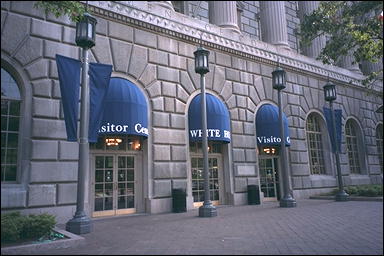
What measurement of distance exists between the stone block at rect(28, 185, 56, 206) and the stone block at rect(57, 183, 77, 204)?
6.8 inches

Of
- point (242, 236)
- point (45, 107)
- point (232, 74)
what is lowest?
point (242, 236)

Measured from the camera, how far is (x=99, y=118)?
1102cm

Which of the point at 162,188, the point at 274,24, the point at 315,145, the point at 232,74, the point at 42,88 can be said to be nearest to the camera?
the point at 42,88

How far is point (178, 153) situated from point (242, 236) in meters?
7.20

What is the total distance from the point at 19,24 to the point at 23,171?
5159 millimetres

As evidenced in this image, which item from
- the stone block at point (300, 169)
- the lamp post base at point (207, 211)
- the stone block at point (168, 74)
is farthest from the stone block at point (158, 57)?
the stone block at point (300, 169)

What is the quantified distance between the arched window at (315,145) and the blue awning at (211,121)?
8.75 metres

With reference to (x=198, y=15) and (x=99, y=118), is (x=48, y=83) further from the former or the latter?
(x=198, y=15)

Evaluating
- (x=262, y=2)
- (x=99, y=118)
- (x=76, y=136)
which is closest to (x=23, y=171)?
(x=76, y=136)

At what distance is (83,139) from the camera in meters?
9.27

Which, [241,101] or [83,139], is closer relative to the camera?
[83,139]

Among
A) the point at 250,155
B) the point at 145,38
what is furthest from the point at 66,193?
the point at 250,155

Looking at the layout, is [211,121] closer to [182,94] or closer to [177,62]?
[182,94]

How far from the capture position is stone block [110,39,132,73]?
13539 mm
